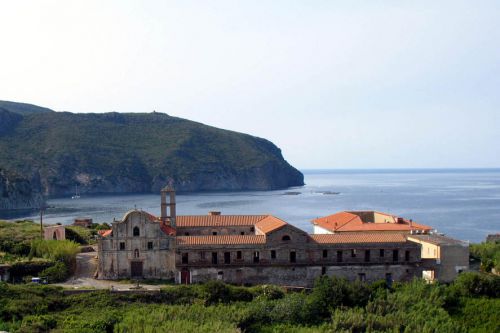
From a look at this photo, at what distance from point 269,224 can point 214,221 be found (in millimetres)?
6394

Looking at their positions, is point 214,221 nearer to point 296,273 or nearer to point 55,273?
point 296,273

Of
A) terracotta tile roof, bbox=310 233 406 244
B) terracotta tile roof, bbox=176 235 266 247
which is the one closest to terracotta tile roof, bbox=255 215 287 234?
terracotta tile roof, bbox=176 235 266 247

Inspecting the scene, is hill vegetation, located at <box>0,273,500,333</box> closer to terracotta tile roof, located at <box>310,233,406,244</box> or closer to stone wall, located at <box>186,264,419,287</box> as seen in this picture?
stone wall, located at <box>186,264,419,287</box>

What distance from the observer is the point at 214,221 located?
56.3m

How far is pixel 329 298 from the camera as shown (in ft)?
140

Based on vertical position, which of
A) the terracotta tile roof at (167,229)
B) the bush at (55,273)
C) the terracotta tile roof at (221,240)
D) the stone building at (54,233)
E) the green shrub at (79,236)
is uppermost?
the terracotta tile roof at (167,229)

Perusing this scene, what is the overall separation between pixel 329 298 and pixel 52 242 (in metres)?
27.3

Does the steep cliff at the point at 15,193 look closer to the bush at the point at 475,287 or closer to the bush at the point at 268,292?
the bush at the point at 268,292

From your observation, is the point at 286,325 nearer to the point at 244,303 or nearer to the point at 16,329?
the point at 244,303

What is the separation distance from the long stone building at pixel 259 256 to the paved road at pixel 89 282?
1381 mm

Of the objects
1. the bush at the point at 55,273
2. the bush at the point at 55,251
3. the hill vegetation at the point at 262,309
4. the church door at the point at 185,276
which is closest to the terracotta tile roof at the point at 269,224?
the hill vegetation at the point at 262,309

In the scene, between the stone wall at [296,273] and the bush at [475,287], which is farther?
the stone wall at [296,273]

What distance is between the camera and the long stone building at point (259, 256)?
48625 millimetres

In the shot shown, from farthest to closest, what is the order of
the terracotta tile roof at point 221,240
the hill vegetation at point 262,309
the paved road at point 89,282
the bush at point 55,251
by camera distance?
the bush at point 55,251, the terracotta tile roof at point 221,240, the paved road at point 89,282, the hill vegetation at point 262,309
